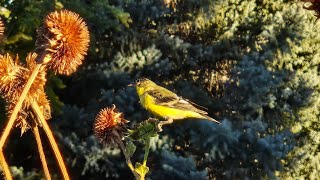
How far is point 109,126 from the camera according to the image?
1.50 meters

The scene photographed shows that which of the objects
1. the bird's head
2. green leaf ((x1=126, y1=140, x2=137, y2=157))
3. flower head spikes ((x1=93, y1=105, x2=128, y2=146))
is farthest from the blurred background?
green leaf ((x1=126, y1=140, x2=137, y2=157))

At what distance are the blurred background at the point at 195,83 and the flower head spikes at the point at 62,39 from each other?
3.00m

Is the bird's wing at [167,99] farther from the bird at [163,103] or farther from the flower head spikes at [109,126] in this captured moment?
the flower head spikes at [109,126]

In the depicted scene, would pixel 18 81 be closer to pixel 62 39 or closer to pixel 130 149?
pixel 62 39

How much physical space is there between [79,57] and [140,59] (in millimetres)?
3825

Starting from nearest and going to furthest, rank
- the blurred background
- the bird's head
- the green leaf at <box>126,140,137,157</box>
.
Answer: the green leaf at <box>126,140,137,157</box>
the bird's head
the blurred background

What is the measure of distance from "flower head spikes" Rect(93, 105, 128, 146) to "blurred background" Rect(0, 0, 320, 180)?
299cm

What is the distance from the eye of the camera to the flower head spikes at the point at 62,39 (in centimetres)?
138

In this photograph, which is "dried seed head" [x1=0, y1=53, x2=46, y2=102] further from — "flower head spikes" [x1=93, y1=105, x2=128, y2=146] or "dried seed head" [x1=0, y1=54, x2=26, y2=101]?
"flower head spikes" [x1=93, y1=105, x2=128, y2=146]

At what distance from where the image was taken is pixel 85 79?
561cm

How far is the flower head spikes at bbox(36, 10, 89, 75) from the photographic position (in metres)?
1.38

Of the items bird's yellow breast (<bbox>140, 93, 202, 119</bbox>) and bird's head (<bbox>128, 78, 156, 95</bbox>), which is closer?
bird's yellow breast (<bbox>140, 93, 202, 119</bbox>)

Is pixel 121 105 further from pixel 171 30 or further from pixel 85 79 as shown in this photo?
pixel 171 30

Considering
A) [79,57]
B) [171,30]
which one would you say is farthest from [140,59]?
[79,57]
